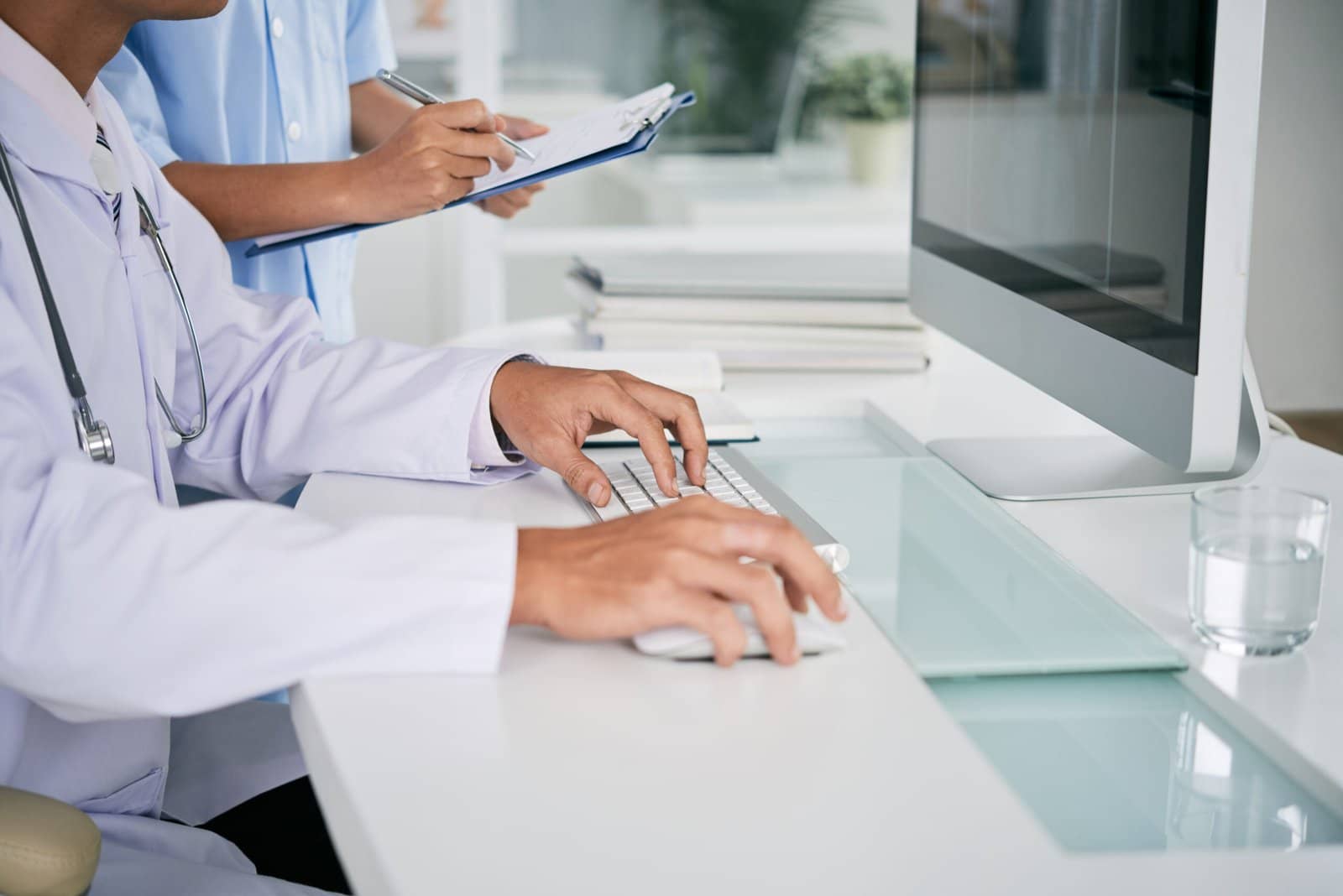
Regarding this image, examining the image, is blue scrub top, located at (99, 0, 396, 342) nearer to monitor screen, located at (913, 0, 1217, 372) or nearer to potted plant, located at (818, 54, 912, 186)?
monitor screen, located at (913, 0, 1217, 372)

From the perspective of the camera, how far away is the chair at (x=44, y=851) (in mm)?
640

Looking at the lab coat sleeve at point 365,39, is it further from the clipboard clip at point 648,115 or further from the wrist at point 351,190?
the clipboard clip at point 648,115

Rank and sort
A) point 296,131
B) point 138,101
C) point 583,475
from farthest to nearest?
1. point 296,131
2. point 138,101
3. point 583,475

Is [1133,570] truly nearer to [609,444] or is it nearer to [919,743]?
[919,743]

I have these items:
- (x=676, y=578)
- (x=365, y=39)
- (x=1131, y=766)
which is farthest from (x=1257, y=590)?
(x=365, y=39)

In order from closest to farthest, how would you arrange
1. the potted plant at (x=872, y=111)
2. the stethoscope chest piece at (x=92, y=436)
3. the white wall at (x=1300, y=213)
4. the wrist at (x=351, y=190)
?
the stethoscope chest piece at (x=92, y=436) < the wrist at (x=351, y=190) < the white wall at (x=1300, y=213) < the potted plant at (x=872, y=111)

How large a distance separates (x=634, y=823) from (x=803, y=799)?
73 mm

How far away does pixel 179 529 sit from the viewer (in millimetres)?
729

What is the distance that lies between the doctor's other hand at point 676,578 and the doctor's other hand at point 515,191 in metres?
0.75

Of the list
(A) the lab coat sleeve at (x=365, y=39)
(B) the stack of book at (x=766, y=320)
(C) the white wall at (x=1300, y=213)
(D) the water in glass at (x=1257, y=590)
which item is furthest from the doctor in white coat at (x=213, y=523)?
(C) the white wall at (x=1300, y=213)

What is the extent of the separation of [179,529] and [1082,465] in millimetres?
755

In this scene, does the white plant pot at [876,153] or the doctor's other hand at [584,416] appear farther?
the white plant pot at [876,153]

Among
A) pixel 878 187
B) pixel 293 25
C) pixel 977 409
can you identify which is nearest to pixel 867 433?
pixel 977 409

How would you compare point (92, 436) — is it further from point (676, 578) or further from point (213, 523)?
point (676, 578)
